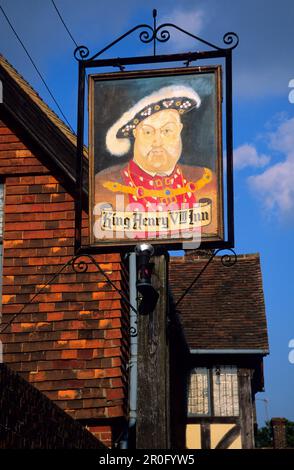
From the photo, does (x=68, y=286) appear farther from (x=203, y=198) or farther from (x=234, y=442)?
(x=234, y=442)

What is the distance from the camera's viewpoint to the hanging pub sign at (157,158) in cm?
809

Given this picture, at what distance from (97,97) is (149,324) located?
2.33 meters

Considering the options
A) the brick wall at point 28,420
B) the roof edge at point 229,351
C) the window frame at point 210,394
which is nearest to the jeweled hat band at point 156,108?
the brick wall at point 28,420

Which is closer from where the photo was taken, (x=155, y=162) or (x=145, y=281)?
(x=145, y=281)

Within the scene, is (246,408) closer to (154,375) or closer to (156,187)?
(156,187)

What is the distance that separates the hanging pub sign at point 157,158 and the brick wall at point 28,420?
1739mm

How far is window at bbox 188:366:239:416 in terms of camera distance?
18.2 meters

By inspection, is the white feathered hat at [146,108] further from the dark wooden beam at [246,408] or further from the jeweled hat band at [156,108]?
the dark wooden beam at [246,408]

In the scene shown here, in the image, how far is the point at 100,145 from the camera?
8469 millimetres

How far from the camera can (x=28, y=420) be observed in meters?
6.67

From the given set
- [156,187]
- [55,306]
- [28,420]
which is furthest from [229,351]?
[28,420]

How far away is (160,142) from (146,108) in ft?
1.22

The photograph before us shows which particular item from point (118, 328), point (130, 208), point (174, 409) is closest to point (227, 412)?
point (174, 409)
